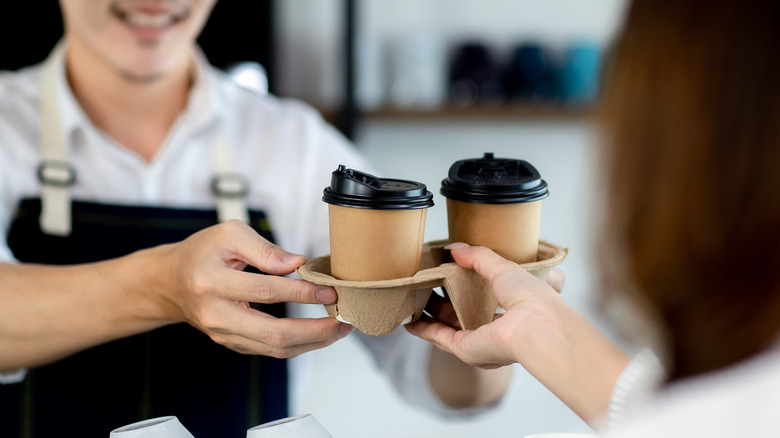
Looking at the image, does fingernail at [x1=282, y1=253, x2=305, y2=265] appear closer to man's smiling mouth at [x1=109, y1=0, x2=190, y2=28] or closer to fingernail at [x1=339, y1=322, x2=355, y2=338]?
fingernail at [x1=339, y1=322, x2=355, y2=338]

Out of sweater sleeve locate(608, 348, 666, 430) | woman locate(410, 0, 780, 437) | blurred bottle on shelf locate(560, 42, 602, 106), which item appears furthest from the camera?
blurred bottle on shelf locate(560, 42, 602, 106)

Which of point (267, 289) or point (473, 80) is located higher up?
point (473, 80)

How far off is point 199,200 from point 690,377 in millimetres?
849

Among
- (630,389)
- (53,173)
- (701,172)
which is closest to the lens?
(701,172)

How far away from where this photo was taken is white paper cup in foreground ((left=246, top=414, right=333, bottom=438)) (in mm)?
606

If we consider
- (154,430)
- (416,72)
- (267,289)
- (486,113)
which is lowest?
(154,430)

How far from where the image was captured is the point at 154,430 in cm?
61

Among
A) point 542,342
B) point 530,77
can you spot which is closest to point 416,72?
point 530,77

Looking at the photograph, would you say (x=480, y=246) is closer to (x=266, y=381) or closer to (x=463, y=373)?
(x=463, y=373)

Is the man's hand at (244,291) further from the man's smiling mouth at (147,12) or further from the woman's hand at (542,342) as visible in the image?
the man's smiling mouth at (147,12)

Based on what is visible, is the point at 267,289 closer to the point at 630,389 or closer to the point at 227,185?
the point at 630,389

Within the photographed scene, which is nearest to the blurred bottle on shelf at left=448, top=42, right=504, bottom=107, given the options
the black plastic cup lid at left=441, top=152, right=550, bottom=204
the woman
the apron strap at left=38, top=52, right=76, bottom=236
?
the apron strap at left=38, top=52, right=76, bottom=236

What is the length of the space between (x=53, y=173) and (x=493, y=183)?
0.69 metres

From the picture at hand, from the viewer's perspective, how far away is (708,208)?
431mm
